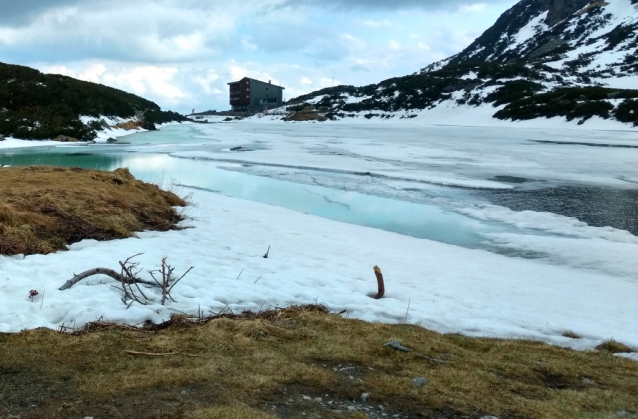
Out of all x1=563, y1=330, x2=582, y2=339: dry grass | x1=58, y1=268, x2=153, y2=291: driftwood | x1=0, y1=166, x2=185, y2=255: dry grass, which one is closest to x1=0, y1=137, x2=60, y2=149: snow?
x1=0, y1=166, x2=185, y2=255: dry grass

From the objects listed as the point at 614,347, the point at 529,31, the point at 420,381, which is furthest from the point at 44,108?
the point at 529,31

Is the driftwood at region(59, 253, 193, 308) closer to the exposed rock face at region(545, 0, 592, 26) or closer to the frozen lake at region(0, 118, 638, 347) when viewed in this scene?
the frozen lake at region(0, 118, 638, 347)

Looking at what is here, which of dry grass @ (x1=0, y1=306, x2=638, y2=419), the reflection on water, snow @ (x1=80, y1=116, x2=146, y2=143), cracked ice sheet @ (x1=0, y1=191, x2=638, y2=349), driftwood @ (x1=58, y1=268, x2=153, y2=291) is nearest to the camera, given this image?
dry grass @ (x1=0, y1=306, x2=638, y2=419)

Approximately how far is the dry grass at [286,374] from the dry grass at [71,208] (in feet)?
12.3

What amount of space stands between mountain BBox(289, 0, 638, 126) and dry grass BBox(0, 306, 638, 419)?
53030 millimetres

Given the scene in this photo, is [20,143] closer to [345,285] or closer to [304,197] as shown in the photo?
[304,197]

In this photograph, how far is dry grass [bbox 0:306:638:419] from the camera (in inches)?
163

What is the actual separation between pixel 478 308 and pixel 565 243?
14.8ft

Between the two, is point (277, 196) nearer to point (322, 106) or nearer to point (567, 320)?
point (567, 320)

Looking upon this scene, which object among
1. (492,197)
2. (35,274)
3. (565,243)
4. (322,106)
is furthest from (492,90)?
(35,274)

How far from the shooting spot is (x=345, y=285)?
27.7ft

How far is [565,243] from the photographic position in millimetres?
11117

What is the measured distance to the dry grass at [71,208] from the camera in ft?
28.4

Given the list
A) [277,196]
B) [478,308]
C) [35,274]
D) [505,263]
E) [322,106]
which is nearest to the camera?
[35,274]
